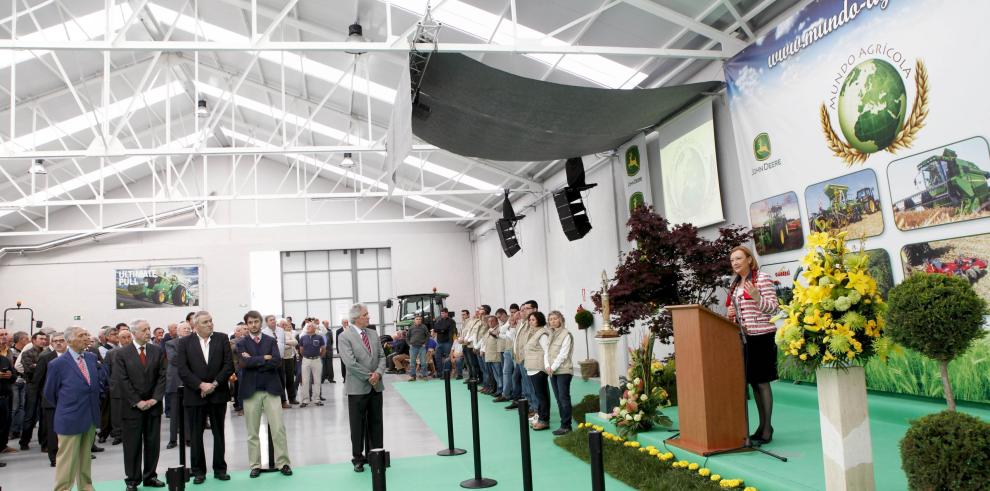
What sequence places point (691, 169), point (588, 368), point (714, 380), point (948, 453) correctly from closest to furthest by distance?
point (948, 453)
point (714, 380)
point (691, 169)
point (588, 368)

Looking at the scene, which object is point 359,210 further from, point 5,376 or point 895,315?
point 895,315

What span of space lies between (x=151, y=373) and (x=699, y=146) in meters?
6.46

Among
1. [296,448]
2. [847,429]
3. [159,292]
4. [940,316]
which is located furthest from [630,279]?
[159,292]

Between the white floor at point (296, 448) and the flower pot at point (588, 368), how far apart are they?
3197mm

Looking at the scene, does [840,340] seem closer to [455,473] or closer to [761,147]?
[455,473]

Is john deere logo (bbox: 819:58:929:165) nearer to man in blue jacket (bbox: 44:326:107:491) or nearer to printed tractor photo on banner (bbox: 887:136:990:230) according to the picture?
printed tractor photo on banner (bbox: 887:136:990:230)

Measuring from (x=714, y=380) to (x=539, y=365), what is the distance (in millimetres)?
3098

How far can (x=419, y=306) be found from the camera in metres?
18.7

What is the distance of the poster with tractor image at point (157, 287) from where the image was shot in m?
21.2

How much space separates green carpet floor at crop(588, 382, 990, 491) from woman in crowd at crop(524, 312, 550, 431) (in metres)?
1.18

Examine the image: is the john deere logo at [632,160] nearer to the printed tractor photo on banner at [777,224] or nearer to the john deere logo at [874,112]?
the printed tractor photo on banner at [777,224]

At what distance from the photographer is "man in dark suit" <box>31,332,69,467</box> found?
24.2ft

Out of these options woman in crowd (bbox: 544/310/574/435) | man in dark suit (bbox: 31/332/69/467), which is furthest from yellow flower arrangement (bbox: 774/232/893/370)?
man in dark suit (bbox: 31/332/69/467)

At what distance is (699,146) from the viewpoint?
8.33m
